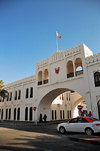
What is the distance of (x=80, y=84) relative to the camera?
1909cm

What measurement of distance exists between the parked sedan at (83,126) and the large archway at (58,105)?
1178 centimetres

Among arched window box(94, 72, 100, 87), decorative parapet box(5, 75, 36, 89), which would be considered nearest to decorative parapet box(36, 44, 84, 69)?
decorative parapet box(5, 75, 36, 89)

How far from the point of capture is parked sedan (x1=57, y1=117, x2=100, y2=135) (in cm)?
938

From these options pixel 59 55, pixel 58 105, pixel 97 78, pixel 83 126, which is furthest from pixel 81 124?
pixel 58 105

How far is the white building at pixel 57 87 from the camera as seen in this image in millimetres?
17781

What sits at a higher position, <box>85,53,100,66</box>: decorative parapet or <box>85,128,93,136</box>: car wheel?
<box>85,53,100,66</box>: decorative parapet

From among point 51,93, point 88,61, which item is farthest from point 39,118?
point 88,61

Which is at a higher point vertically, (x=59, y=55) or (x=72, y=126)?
(x=59, y=55)

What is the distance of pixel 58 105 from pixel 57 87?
1118 cm

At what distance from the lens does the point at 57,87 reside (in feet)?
72.1

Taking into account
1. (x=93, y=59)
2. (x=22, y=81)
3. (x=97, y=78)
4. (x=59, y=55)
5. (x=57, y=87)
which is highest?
(x=59, y=55)

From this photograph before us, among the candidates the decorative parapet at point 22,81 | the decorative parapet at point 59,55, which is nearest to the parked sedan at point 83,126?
the decorative parapet at point 59,55

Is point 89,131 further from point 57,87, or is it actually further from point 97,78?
point 57,87

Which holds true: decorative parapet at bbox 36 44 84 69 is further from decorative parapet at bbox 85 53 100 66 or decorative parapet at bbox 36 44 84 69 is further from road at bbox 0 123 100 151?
road at bbox 0 123 100 151
